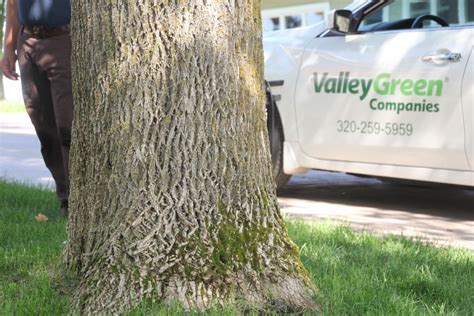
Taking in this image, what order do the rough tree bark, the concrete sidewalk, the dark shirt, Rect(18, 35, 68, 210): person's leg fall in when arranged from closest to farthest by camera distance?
the rough tree bark, the dark shirt, Rect(18, 35, 68, 210): person's leg, the concrete sidewalk

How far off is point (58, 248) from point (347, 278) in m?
1.47

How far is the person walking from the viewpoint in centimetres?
515

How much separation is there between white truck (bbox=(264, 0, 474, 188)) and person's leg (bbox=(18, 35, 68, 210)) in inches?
79.9

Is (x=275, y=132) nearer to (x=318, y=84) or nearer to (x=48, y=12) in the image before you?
(x=318, y=84)

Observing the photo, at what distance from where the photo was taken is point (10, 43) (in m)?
5.75

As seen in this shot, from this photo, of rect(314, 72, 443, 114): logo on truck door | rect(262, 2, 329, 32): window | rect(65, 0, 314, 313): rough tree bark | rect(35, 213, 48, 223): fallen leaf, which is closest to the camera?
rect(65, 0, 314, 313): rough tree bark

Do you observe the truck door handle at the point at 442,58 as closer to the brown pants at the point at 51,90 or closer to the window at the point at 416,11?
the window at the point at 416,11

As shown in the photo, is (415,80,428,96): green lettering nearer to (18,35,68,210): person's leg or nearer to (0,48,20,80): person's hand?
(18,35,68,210): person's leg

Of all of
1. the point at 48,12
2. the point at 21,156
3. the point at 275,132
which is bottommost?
the point at 21,156

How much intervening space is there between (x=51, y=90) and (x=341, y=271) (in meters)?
2.09

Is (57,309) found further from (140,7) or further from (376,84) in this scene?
(376,84)

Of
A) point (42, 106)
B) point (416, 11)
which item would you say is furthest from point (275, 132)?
point (42, 106)

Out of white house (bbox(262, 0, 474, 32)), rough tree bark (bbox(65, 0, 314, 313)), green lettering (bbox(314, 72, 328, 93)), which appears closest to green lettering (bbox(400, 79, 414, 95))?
green lettering (bbox(314, 72, 328, 93))

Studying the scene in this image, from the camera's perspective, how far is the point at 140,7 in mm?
3234
